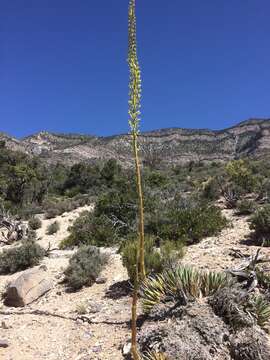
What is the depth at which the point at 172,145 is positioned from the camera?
7400cm

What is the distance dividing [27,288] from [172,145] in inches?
2651

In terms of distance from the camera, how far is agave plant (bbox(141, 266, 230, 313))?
18.1 feet

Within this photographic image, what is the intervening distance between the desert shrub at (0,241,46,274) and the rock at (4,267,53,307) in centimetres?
146

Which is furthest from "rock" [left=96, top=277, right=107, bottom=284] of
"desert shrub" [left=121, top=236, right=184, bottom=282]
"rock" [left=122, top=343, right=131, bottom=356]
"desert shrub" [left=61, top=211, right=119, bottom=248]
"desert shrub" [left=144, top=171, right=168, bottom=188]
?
"desert shrub" [left=144, top=171, right=168, bottom=188]

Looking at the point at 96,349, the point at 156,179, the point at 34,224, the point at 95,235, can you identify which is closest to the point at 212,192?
the point at 156,179

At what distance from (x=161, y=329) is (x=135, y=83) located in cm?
307

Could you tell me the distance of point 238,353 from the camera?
4.61m

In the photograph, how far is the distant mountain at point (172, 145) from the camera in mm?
59250

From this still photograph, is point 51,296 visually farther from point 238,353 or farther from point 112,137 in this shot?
point 112,137

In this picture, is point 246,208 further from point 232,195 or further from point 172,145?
point 172,145

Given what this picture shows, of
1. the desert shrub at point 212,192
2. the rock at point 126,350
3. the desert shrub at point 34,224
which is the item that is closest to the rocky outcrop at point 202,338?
the rock at point 126,350

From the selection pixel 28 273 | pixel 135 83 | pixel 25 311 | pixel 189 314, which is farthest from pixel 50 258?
pixel 135 83

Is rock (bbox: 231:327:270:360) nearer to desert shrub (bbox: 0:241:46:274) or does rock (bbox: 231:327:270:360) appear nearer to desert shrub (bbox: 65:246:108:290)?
desert shrub (bbox: 65:246:108:290)

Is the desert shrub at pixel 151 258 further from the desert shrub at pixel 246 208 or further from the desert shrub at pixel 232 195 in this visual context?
the desert shrub at pixel 232 195
